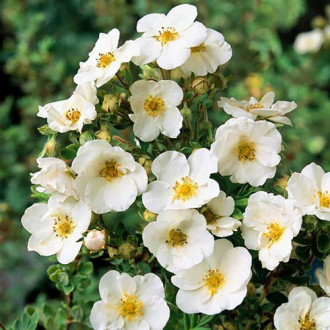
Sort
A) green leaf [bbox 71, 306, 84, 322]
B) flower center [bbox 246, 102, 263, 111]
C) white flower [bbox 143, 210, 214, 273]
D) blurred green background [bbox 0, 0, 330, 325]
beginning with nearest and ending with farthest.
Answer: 1. white flower [bbox 143, 210, 214, 273]
2. flower center [bbox 246, 102, 263, 111]
3. green leaf [bbox 71, 306, 84, 322]
4. blurred green background [bbox 0, 0, 330, 325]

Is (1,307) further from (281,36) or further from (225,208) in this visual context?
(281,36)

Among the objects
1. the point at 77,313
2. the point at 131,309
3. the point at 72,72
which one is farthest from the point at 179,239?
the point at 72,72

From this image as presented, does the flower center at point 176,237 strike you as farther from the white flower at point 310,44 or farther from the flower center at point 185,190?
the white flower at point 310,44

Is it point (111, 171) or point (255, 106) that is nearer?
point (111, 171)

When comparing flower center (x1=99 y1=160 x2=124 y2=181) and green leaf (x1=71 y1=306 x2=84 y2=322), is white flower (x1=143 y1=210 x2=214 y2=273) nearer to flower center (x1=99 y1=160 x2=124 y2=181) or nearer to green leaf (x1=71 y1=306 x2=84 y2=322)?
flower center (x1=99 y1=160 x2=124 y2=181)

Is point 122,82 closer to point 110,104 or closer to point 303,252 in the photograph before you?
point 110,104

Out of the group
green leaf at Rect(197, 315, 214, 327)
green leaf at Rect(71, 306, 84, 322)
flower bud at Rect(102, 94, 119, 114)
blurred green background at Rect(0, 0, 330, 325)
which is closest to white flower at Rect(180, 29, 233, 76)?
flower bud at Rect(102, 94, 119, 114)
